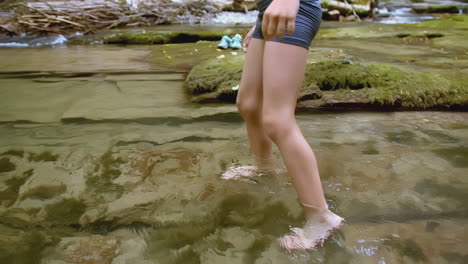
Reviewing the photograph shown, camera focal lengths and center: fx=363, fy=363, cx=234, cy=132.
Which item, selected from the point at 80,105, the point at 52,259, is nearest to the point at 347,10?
the point at 80,105

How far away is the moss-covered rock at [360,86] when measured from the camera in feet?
10.1

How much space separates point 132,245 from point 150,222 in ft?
0.53

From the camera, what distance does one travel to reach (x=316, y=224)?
1581mm

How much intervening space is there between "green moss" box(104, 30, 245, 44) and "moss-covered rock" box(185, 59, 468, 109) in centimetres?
359

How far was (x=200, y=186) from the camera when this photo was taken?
76.7 inches

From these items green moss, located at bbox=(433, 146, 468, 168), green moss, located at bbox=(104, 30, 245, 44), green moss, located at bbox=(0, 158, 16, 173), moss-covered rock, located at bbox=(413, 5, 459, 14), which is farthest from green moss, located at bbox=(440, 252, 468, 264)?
moss-covered rock, located at bbox=(413, 5, 459, 14)

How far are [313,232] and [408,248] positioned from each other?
371 millimetres

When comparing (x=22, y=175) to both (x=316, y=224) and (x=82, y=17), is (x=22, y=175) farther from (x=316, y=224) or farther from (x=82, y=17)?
(x=82, y=17)

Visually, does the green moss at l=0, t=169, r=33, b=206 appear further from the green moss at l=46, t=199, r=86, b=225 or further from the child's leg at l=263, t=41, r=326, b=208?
the child's leg at l=263, t=41, r=326, b=208

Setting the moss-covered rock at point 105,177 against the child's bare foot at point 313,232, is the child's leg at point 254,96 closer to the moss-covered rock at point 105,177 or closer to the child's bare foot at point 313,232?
the child's bare foot at point 313,232

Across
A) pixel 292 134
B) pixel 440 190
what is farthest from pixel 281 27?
pixel 440 190

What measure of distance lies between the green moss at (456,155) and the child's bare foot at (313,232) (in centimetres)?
98

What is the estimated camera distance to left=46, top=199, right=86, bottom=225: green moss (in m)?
1.65

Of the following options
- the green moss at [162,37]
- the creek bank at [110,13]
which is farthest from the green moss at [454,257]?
the creek bank at [110,13]
